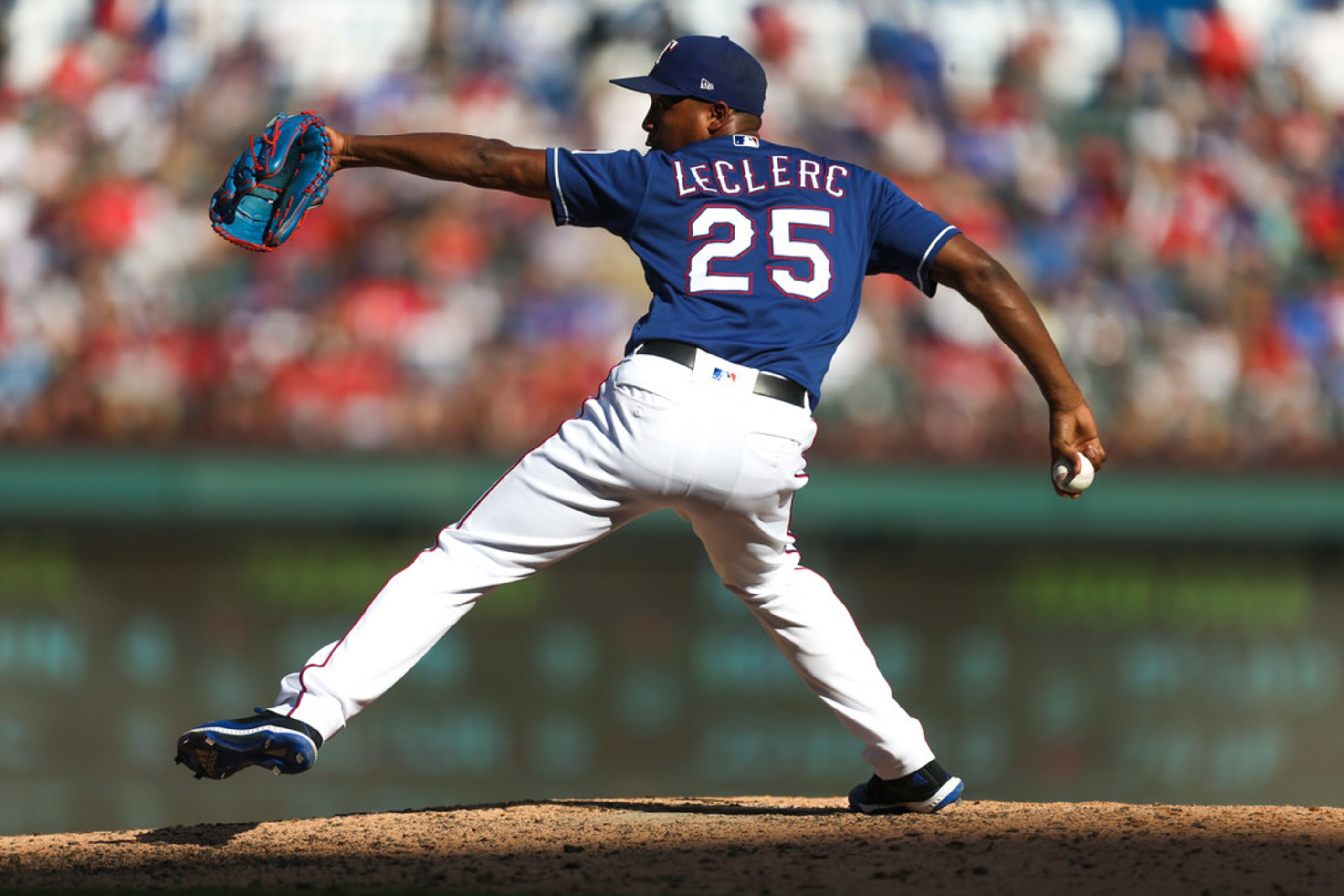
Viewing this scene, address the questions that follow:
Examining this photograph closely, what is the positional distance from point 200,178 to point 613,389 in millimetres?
5090

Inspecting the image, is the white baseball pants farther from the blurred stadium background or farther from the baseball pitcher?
the blurred stadium background

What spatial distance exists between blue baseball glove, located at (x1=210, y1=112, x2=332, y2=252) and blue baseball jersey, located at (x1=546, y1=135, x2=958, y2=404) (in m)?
0.47

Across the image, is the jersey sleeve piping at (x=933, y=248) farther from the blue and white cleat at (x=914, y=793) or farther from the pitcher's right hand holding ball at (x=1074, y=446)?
the blue and white cleat at (x=914, y=793)

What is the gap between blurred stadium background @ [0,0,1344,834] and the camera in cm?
488

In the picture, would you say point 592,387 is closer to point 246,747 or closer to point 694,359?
point 694,359

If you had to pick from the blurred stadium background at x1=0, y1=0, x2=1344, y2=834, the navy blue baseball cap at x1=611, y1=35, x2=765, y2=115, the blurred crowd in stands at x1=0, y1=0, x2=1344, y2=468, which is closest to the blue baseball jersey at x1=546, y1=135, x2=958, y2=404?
the navy blue baseball cap at x1=611, y1=35, x2=765, y2=115

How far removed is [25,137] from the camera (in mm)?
7402

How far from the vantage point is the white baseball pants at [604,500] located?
2.71 m

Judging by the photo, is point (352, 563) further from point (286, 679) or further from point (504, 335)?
point (286, 679)

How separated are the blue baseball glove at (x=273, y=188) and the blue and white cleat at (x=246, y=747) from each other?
0.95 meters

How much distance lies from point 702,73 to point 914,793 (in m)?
1.53

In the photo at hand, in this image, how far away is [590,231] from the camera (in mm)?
7215

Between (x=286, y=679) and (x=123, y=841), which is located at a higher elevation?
(x=286, y=679)

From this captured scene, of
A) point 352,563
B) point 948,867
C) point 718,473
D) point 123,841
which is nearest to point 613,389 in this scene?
point 718,473
